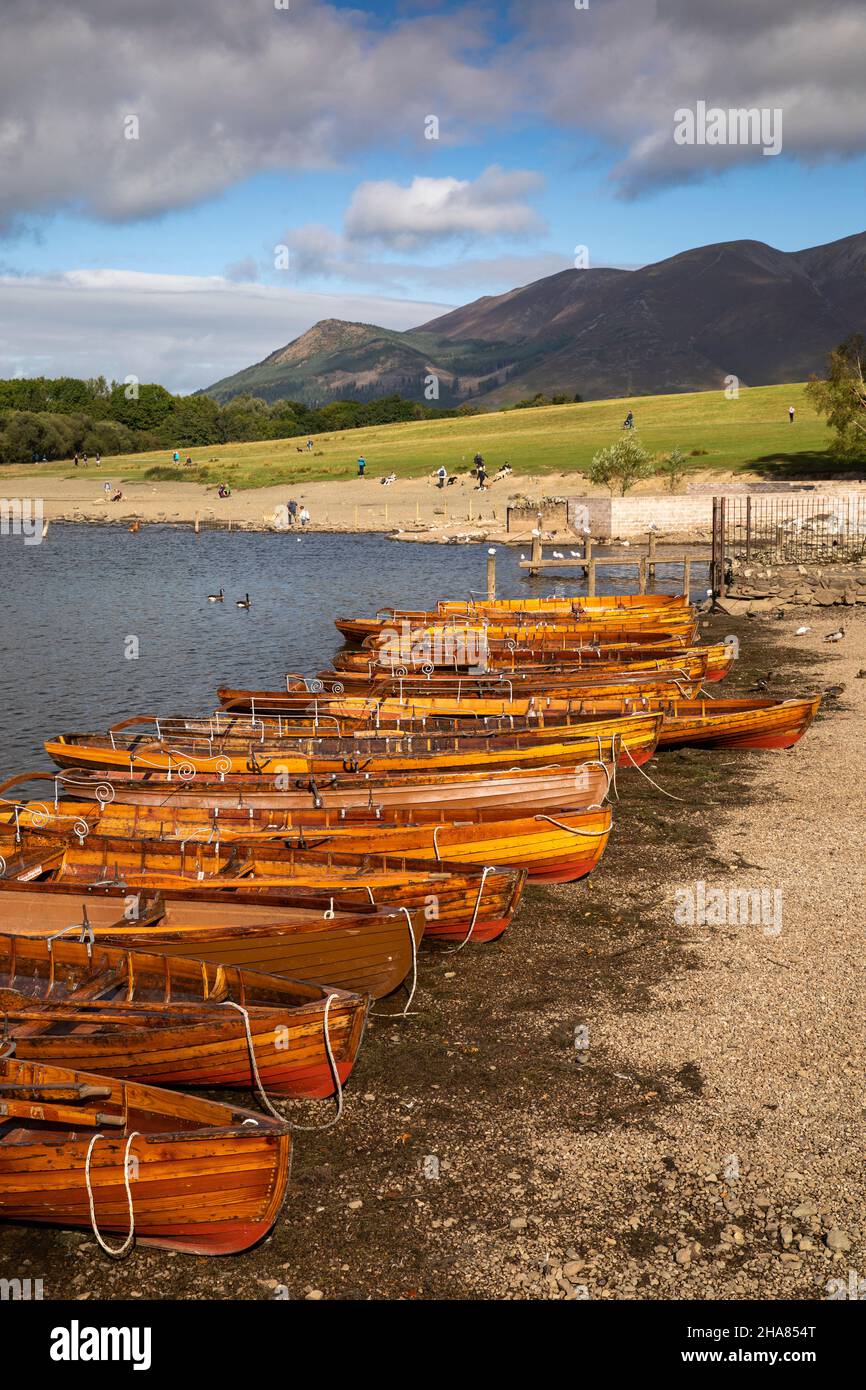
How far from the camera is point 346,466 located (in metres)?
110

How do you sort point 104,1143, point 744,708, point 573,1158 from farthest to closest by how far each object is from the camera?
point 744,708 < point 573,1158 < point 104,1143

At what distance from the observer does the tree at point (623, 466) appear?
74.8m

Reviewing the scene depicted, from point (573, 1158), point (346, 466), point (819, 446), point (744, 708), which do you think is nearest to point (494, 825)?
point (573, 1158)

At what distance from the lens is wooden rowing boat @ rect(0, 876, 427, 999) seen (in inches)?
496

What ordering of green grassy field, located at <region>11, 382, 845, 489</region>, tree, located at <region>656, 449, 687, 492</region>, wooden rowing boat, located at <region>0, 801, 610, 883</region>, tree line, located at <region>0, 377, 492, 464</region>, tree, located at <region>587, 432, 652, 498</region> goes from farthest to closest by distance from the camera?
1. tree line, located at <region>0, 377, 492, 464</region>
2. green grassy field, located at <region>11, 382, 845, 489</region>
3. tree, located at <region>656, 449, 687, 492</region>
4. tree, located at <region>587, 432, 652, 498</region>
5. wooden rowing boat, located at <region>0, 801, 610, 883</region>

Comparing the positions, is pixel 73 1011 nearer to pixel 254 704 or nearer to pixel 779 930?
pixel 779 930

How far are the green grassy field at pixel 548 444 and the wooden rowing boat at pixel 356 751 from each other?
199ft

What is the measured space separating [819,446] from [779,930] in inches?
3182

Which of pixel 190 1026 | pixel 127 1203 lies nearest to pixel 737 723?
pixel 190 1026

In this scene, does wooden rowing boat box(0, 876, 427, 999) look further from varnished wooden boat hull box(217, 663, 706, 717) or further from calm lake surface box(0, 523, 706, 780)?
calm lake surface box(0, 523, 706, 780)

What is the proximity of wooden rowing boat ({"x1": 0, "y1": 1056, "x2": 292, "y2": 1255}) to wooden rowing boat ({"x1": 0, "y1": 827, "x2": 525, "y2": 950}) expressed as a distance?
3803 millimetres

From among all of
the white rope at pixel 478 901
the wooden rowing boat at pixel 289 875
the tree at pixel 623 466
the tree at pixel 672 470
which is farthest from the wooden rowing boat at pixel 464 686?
the tree at pixel 672 470

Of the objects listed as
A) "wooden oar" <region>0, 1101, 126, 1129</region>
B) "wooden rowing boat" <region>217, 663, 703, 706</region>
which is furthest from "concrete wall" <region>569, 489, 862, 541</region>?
"wooden oar" <region>0, 1101, 126, 1129</region>

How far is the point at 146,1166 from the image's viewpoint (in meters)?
9.03
